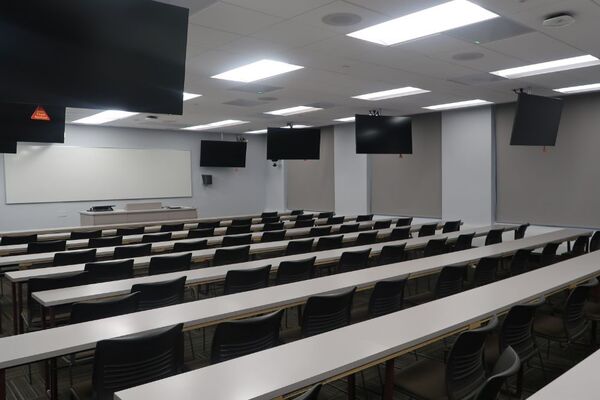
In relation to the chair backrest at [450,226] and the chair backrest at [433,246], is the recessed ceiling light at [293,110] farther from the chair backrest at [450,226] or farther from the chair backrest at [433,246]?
the chair backrest at [433,246]

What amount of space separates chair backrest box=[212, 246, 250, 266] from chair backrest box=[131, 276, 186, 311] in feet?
5.68

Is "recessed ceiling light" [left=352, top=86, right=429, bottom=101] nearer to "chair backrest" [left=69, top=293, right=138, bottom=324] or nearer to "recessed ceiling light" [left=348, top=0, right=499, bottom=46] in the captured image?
"recessed ceiling light" [left=348, top=0, right=499, bottom=46]

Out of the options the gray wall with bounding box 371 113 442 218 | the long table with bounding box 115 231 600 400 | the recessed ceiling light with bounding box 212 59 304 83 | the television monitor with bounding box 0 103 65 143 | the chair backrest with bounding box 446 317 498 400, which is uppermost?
the recessed ceiling light with bounding box 212 59 304 83

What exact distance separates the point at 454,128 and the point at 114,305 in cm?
953

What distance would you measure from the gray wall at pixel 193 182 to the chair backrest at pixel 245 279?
399 inches

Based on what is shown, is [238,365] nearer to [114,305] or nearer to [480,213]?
[114,305]

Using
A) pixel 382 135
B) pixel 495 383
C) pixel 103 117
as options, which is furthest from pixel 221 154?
pixel 495 383

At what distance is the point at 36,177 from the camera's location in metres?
12.3

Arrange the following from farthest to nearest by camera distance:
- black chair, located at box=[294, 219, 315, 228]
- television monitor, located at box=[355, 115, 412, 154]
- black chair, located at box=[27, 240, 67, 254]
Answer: black chair, located at box=[294, 219, 315, 228] < television monitor, located at box=[355, 115, 412, 154] < black chair, located at box=[27, 240, 67, 254]

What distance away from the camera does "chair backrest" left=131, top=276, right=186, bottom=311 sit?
3.95 meters

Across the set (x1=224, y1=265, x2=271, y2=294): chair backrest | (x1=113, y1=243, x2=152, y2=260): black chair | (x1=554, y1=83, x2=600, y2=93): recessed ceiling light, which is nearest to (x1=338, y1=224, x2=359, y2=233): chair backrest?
(x1=113, y1=243, x2=152, y2=260): black chair

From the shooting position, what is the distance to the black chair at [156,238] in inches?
292

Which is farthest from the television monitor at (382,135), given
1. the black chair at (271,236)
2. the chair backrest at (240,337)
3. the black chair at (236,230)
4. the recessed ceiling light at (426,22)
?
the chair backrest at (240,337)

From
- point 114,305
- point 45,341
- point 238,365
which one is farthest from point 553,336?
point 45,341
